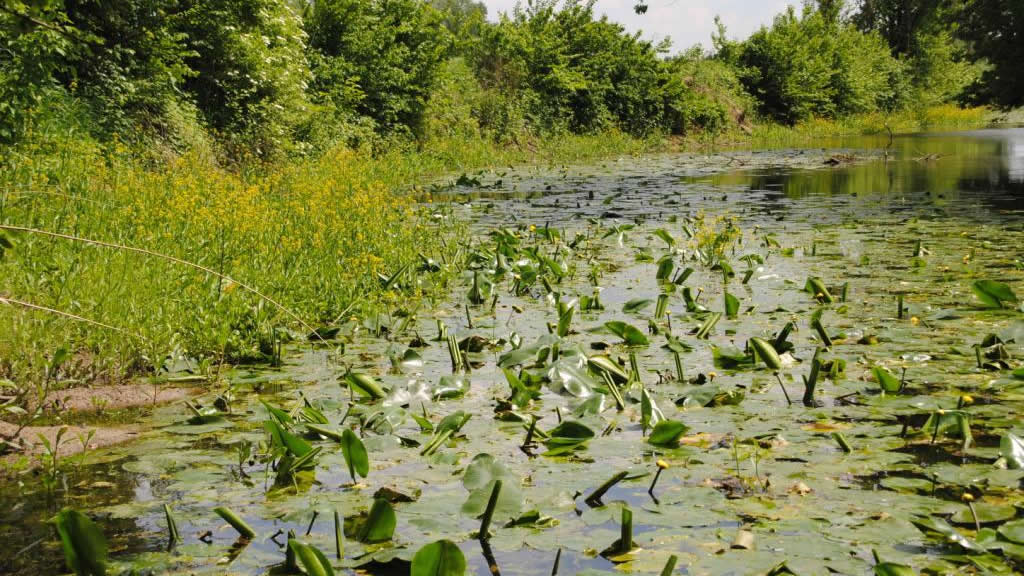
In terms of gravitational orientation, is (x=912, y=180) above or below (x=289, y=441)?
above

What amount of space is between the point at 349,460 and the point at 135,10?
1083cm

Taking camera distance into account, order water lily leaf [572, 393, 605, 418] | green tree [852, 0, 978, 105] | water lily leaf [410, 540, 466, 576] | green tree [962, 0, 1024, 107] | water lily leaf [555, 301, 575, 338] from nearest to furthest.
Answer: water lily leaf [410, 540, 466, 576] < water lily leaf [572, 393, 605, 418] < water lily leaf [555, 301, 575, 338] < green tree [962, 0, 1024, 107] < green tree [852, 0, 978, 105]

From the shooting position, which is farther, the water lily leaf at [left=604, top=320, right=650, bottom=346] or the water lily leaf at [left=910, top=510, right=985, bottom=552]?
the water lily leaf at [left=604, top=320, right=650, bottom=346]

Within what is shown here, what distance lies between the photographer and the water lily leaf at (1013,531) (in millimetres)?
2211

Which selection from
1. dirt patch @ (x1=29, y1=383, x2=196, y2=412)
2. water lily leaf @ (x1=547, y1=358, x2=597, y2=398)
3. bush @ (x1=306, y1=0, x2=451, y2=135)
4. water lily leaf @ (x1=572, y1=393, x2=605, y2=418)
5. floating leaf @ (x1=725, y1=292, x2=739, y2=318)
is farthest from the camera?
bush @ (x1=306, y1=0, x2=451, y2=135)

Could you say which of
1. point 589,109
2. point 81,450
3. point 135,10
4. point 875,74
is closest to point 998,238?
point 81,450

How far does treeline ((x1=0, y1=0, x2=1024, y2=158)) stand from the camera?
418 inches

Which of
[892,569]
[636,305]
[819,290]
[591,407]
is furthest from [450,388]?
[819,290]

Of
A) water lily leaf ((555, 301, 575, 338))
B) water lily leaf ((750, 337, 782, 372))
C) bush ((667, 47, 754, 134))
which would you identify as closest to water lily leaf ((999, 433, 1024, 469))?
water lily leaf ((750, 337, 782, 372))

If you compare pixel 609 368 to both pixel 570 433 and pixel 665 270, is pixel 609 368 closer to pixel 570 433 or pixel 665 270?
pixel 570 433

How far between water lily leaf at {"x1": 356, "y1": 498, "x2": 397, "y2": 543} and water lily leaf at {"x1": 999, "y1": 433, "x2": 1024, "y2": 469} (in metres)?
1.99

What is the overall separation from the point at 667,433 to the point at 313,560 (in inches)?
58.8

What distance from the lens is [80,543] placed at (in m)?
2.20

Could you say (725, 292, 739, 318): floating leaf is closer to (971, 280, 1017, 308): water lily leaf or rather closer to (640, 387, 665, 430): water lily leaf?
(971, 280, 1017, 308): water lily leaf
